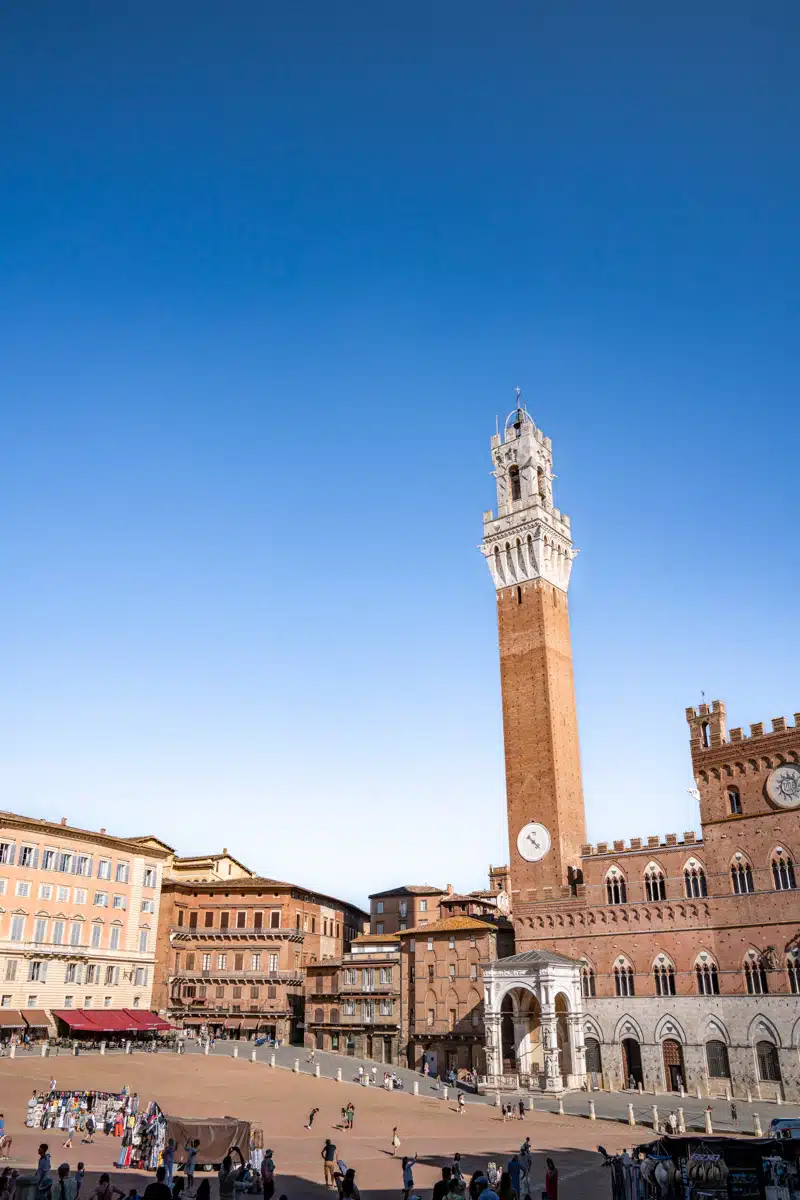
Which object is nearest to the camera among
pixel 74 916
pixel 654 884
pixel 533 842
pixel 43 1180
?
pixel 43 1180

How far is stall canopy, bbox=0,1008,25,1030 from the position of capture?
50.2 m

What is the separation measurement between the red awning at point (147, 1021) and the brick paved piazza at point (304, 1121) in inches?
171

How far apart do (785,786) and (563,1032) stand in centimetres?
1808

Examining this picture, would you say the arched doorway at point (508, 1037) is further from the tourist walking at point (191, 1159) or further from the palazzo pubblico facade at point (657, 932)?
the tourist walking at point (191, 1159)

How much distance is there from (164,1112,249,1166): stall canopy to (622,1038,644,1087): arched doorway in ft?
98.9

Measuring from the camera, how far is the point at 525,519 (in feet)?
215

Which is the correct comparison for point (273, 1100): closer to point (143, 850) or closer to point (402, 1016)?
point (402, 1016)

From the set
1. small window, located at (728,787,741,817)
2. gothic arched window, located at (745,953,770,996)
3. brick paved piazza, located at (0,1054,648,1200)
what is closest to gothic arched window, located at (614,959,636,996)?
gothic arched window, located at (745,953,770,996)

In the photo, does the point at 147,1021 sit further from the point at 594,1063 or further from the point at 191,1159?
the point at 191,1159

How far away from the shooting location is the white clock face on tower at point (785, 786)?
47906 millimetres

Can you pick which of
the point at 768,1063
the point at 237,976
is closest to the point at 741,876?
the point at 768,1063

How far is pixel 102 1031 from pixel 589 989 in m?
28.0

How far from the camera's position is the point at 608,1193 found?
25047 millimetres

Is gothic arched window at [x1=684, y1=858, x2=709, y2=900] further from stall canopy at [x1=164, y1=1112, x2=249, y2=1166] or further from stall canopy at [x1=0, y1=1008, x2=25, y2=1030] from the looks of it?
stall canopy at [x1=0, y1=1008, x2=25, y2=1030]
